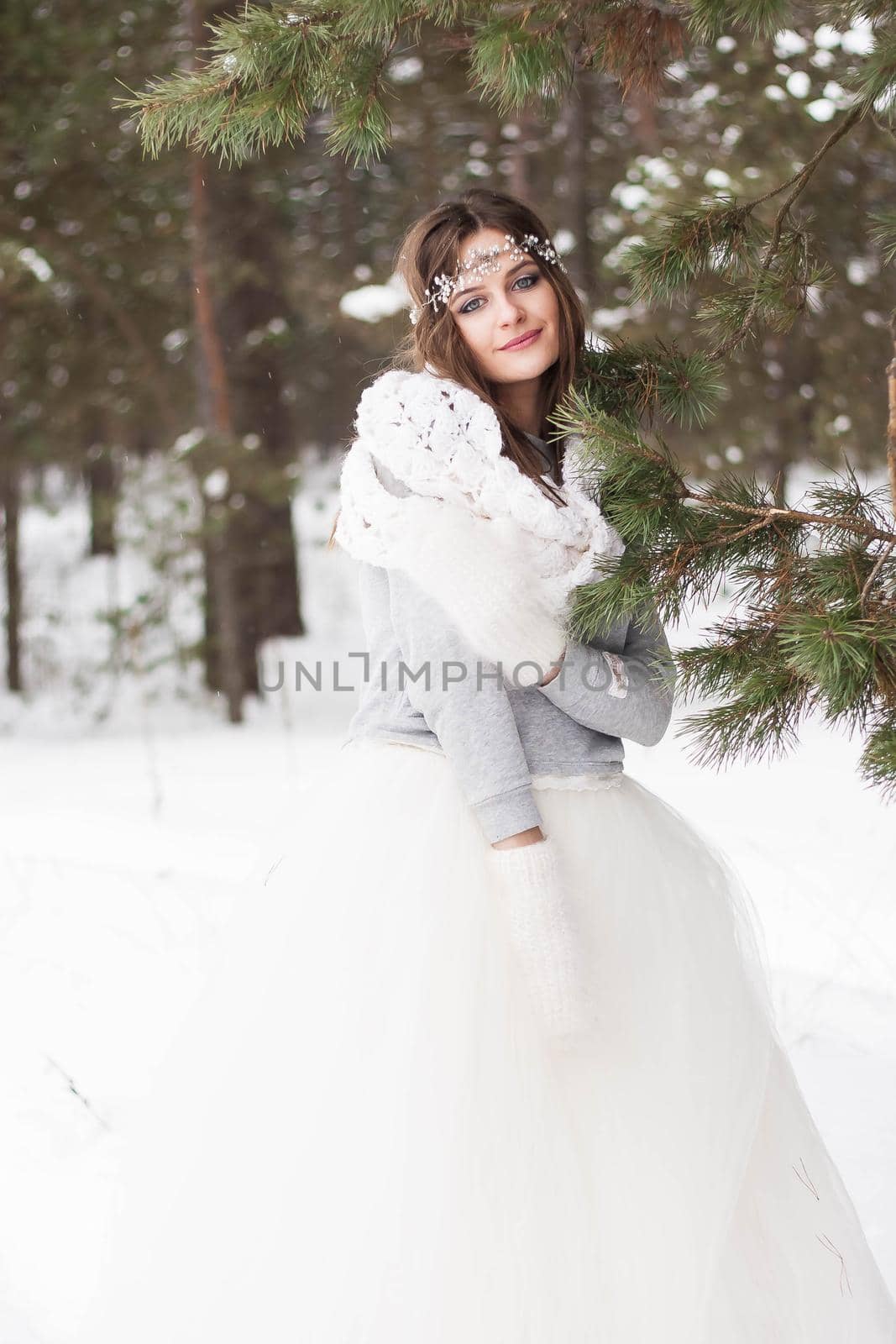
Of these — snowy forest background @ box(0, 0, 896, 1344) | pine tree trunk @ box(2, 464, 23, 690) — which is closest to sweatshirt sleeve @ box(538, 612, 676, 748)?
snowy forest background @ box(0, 0, 896, 1344)

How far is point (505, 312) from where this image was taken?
1.84 m

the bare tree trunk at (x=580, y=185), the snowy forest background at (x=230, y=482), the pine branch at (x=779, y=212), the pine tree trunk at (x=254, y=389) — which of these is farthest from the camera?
the pine tree trunk at (x=254, y=389)

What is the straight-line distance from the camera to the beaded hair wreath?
1858mm

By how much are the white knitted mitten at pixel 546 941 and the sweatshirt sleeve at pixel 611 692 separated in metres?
0.22

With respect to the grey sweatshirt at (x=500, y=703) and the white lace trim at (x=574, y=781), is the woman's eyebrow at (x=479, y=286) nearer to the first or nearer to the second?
the grey sweatshirt at (x=500, y=703)

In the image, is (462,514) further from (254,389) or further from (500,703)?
(254,389)

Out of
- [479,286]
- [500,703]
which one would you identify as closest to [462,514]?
[500,703]

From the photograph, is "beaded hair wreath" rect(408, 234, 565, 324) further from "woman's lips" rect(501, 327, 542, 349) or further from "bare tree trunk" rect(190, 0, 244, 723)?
"bare tree trunk" rect(190, 0, 244, 723)

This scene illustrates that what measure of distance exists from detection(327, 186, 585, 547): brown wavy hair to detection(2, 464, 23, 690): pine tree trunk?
8982mm

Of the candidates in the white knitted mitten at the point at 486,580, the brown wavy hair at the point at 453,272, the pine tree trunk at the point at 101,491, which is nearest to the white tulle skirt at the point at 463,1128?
the white knitted mitten at the point at 486,580

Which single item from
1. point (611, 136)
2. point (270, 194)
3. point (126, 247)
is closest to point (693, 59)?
point (611, 136)

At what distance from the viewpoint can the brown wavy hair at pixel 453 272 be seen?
6.11 ft

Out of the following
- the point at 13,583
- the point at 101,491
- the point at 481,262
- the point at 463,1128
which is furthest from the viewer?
the point at 13,583

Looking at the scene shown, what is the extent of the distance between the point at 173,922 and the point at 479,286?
2842mm
